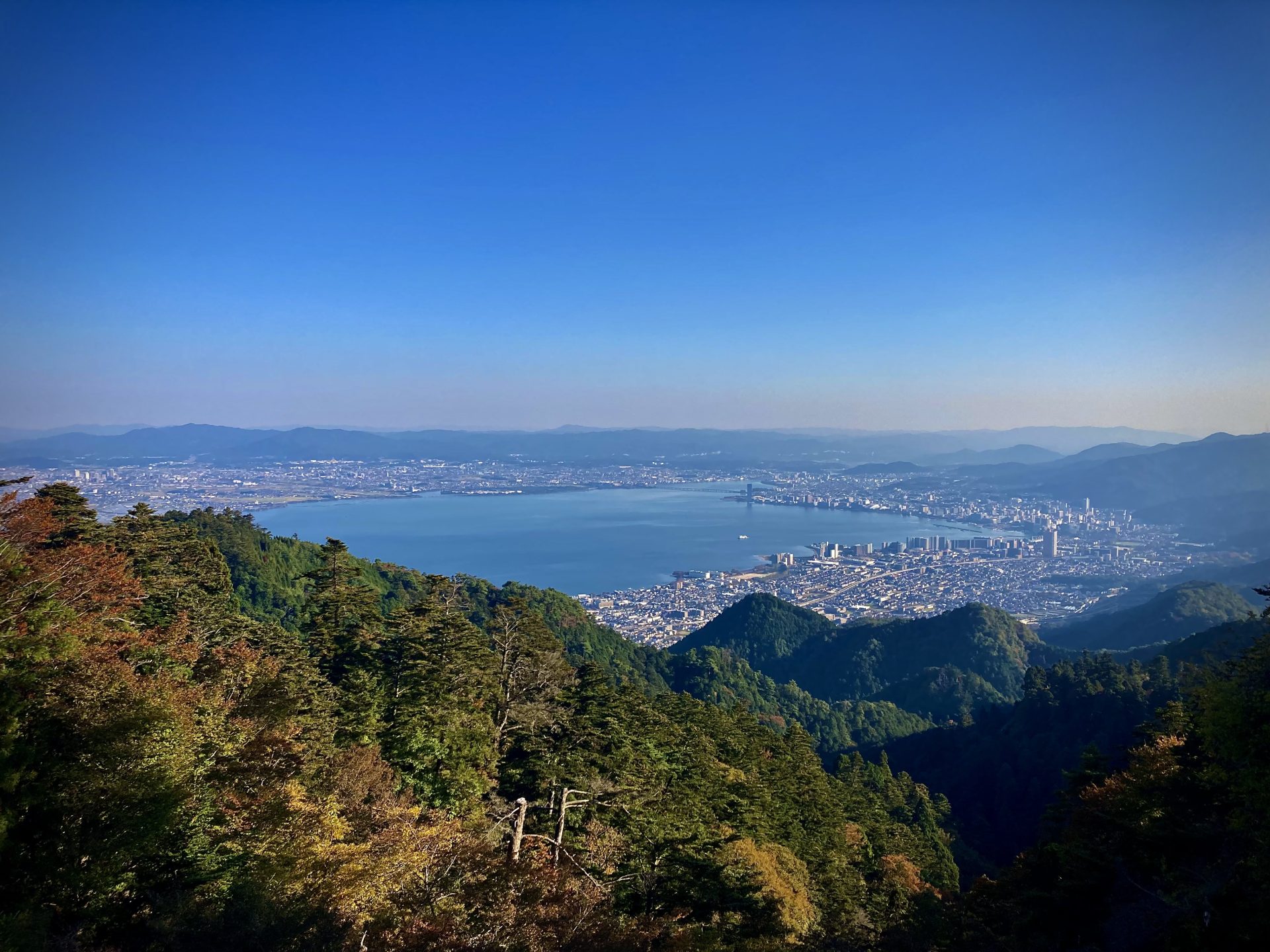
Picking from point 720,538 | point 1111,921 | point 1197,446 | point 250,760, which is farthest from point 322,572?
point 1197,446

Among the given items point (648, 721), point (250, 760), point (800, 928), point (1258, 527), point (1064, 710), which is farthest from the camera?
point (1258, 527)

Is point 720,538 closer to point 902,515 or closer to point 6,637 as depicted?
point 902,515

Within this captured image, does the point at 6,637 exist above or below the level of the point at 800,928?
above

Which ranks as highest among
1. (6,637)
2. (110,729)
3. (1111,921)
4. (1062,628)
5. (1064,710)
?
(6,637)

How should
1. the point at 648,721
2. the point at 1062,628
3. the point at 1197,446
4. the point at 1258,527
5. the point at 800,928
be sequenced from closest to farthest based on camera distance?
the point at 800,928, the point at 648,721, the point at 1062,628, the point at 1258,527, the point at 1197,446

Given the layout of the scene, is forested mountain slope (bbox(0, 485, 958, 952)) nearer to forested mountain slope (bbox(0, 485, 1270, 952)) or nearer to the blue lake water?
forested mountain slope (bbox(0, 485, 1270, 952))

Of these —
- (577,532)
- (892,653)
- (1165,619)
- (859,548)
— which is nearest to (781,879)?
(892,653)

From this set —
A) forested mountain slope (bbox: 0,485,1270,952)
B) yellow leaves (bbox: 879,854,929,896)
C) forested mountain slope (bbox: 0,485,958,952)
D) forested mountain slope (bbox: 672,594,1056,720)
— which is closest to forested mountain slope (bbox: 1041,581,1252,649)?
forested mountain slope (bbox: 672,594,1056,720)
